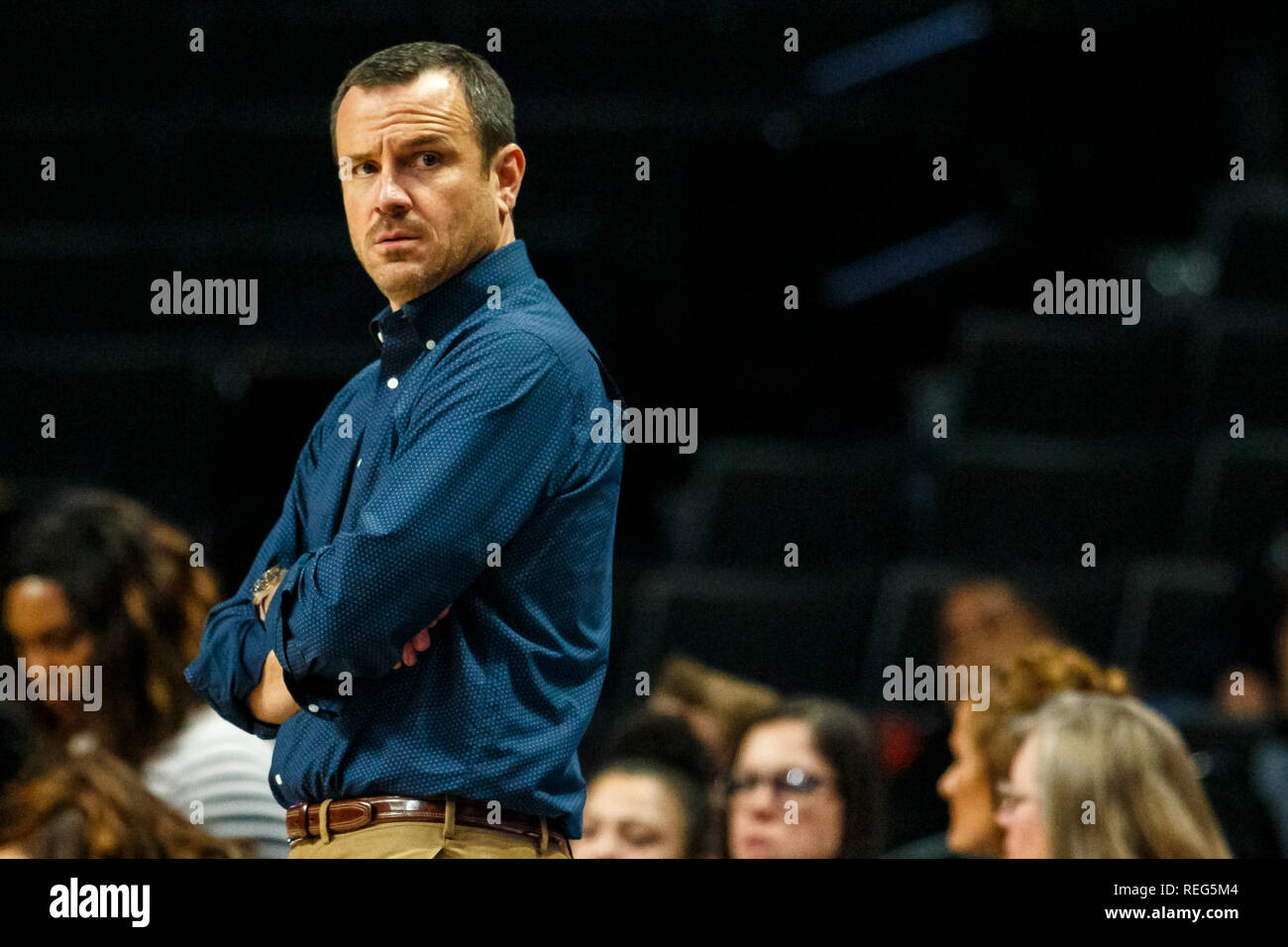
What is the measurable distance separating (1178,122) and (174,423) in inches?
65.6

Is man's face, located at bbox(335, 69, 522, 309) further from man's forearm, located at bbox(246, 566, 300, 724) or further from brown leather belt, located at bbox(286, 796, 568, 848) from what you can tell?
brown leather belt, located at bbox(286, 796, 568, 848)

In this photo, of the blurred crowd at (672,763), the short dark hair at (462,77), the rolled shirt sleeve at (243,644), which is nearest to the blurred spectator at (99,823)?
the blurred crowd at (672,763)

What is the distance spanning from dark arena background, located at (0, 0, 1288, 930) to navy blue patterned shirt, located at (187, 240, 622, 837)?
760mm

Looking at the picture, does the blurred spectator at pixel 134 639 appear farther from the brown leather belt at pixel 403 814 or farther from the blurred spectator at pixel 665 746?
the brown leather belt at pixel 403 814

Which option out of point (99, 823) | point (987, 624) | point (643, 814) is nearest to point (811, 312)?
point (987, 624)

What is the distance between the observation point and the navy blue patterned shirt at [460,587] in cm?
103

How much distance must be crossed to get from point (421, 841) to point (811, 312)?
68.6 inches

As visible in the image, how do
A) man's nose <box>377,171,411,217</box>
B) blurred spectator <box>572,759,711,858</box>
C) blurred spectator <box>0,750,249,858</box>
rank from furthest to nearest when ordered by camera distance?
blurred spectator <box>572,759,711,858</box>
blurred spectator <box>0,750,249,858</box>
man's nose <box>377,171,411,217</box>

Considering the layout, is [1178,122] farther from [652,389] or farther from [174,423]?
[174,423]

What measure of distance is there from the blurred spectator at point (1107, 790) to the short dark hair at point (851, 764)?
24 cm

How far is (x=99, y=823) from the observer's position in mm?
1397

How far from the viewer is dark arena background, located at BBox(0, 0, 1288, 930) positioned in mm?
2244

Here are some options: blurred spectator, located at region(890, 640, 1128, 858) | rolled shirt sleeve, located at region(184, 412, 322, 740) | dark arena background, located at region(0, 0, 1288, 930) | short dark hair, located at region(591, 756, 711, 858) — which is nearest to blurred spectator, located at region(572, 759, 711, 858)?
short dark hair, located at region(591, 756, 711, 858)
